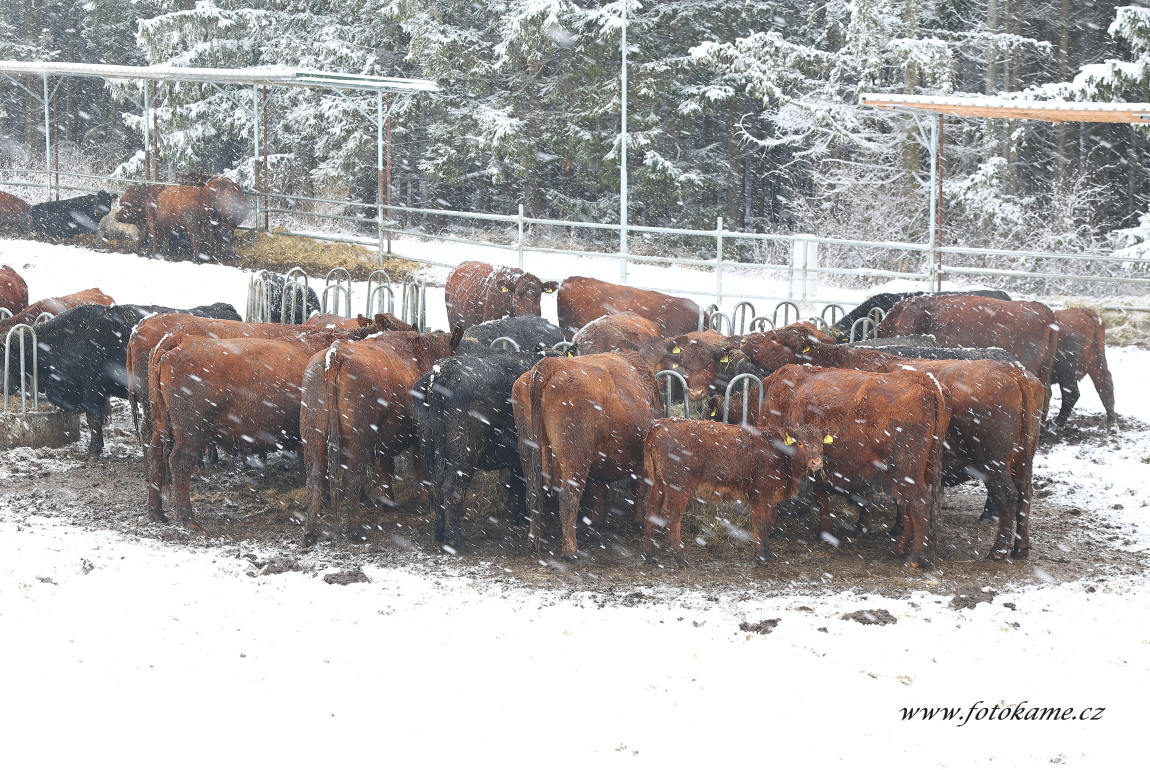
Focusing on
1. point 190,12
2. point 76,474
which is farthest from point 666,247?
point 76,474

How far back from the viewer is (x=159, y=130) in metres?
31.8

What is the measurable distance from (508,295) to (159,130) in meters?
21.6

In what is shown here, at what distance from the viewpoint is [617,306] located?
1346 centimetres

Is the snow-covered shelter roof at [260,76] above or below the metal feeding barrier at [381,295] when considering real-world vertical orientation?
above

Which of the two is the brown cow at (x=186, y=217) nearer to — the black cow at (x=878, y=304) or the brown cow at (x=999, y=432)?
the black cow at (x=878, y=304)

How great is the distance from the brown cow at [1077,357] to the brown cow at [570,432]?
6.51 metres

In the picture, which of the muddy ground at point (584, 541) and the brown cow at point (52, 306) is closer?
the muddy ground at point (584, 541)

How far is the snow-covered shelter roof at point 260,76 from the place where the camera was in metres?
19.5

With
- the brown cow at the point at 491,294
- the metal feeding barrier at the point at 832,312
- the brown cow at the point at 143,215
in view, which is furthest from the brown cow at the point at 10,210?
the metal feeding barrier at the point at 832,312

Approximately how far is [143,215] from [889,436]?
17.9 meters

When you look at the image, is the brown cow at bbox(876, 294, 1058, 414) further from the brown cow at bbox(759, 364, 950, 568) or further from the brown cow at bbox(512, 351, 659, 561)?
the brown cow at bbox(512, 351, 659, 561)

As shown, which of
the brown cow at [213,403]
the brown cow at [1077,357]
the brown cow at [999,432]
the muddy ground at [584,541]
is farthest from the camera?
the brown cow at [1077,357]

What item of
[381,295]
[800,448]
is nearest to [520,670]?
[800,448]

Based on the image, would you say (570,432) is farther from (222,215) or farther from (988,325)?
(222,215)
